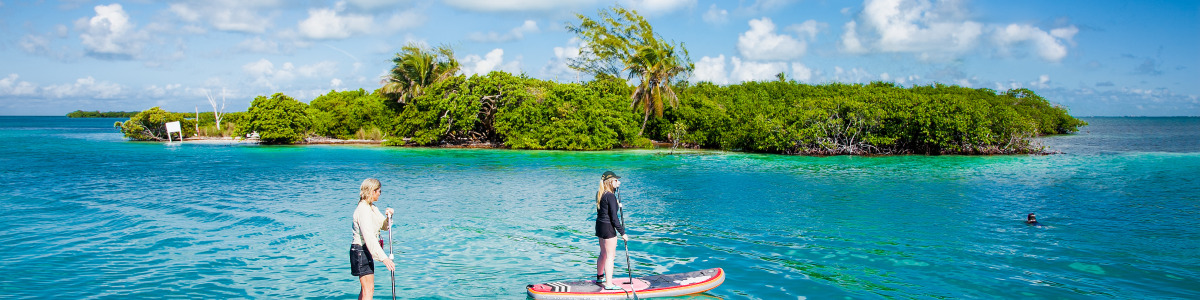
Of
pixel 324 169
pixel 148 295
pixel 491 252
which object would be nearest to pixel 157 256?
pixel 148 295

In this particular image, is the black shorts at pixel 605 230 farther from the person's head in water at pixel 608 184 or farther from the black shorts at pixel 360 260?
the black shorts at pixel 360 260

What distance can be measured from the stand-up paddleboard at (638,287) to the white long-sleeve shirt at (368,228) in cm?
244

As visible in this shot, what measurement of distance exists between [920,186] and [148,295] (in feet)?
70.0

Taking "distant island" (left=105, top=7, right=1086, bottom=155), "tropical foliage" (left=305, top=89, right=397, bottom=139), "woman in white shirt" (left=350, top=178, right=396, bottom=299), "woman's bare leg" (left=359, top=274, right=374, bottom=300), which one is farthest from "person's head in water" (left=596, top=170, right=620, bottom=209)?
"tropical foliage" (left=305, top=89, right=397, bottom=139)

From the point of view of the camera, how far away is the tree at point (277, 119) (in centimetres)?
5069

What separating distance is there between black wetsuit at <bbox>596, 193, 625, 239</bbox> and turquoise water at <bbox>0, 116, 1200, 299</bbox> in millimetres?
1589

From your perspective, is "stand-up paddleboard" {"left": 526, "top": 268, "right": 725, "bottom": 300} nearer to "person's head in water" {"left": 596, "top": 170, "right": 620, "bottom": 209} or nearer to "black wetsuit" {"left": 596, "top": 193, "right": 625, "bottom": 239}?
"black wetsuit" {"left": 596, "top": 193, "right": 625, "bottom": 239}

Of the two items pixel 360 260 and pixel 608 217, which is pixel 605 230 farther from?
pixel 360 260

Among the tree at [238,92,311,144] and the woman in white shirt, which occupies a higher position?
the tree at [238,92,311,144]

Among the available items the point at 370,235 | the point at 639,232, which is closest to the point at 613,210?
the point at 370,235

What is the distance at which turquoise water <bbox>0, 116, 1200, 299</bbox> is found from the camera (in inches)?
396

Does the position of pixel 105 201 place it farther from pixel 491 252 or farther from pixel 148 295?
pixel 491 252

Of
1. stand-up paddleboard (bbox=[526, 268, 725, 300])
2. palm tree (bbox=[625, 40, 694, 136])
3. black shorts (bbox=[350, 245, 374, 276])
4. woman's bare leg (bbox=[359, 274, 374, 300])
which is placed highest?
palm tree (bbox=[625, 40, 694, 136])

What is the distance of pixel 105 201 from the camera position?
1905cm
